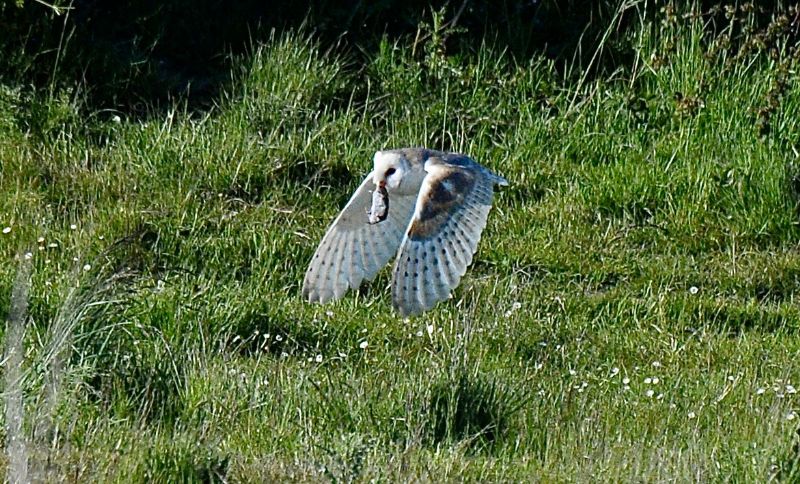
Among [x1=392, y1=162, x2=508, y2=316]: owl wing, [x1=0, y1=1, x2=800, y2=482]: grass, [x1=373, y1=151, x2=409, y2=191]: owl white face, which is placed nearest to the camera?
[x1=0, y1=1, x2=800, y2=482]: grass

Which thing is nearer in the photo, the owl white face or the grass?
the grass

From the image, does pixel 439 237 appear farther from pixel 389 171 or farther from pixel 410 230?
pixel 389 171

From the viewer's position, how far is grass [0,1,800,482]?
17.2ft

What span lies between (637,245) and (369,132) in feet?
5.37

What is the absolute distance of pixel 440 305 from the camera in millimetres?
6965

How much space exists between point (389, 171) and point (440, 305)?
94cm

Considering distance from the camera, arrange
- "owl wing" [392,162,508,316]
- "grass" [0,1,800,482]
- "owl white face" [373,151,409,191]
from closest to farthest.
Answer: "grass" [0,1,800,482] < "owl wing" [392,162,508,316] < "owl white face" [373,151,409,191]

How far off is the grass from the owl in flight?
32 centimetres

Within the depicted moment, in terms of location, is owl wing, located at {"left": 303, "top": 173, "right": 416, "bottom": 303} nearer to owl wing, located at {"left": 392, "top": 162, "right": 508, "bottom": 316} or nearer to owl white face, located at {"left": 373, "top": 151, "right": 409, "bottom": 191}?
owl white face, located at {"left": 373, "top": 151, "right": 409, "bottom": 191}

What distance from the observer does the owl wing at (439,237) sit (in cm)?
583

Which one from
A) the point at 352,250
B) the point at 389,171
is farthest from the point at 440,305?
the point at 389,171

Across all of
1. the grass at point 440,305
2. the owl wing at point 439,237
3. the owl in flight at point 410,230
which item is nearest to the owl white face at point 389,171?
the owl in flight at point 410,230

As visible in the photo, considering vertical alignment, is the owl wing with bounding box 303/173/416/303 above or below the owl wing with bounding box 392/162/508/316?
below

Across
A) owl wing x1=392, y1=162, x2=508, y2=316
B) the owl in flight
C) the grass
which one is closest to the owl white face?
the owl in flight
